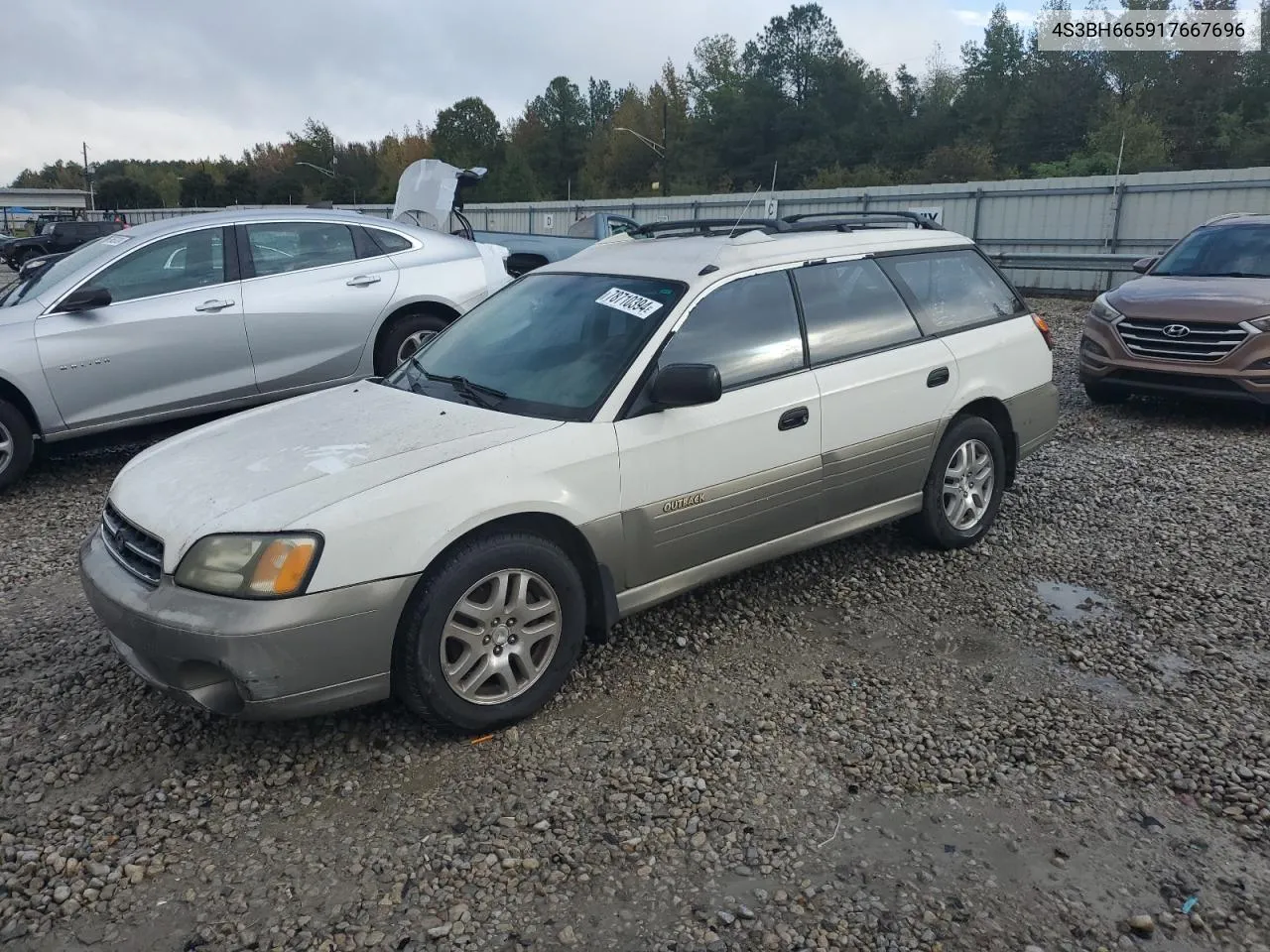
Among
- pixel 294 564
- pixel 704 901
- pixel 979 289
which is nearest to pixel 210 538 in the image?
pixel 294 564

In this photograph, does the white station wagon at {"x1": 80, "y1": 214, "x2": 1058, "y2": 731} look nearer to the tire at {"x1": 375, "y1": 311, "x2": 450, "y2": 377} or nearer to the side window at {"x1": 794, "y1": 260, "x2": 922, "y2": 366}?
the side window at {"x1": 794, "y1": 260, "x2": 922, "y2": 366}

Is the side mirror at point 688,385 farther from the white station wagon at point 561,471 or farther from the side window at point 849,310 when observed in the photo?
the side window at point 849,310

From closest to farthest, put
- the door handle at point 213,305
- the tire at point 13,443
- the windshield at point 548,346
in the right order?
the windshield at point 548,346
the tire at point 13,443
the door handle at point 213,305

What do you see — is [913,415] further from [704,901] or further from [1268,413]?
[1268,413]

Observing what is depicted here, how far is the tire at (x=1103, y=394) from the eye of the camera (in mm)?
8438

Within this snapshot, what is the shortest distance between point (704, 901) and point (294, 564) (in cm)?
156

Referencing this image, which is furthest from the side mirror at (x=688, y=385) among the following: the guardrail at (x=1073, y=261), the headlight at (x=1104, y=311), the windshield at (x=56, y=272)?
the guardrail at (x=1073, y=261)

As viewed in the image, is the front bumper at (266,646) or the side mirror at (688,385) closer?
the front bumper at (266,646)

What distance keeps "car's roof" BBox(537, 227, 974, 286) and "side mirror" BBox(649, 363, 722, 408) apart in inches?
24.3

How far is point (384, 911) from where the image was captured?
2.64 m

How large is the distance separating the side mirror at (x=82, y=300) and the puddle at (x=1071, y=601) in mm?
5940

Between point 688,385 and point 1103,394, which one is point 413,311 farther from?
point 1103,394

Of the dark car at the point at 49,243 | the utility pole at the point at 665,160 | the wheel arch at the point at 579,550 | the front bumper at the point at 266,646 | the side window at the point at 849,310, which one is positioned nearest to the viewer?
the front bumper at the point at 266,646

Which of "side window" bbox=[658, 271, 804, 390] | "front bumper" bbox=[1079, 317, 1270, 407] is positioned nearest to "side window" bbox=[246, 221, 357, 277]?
"side window" bbox=[658, 271, 804, 390]
